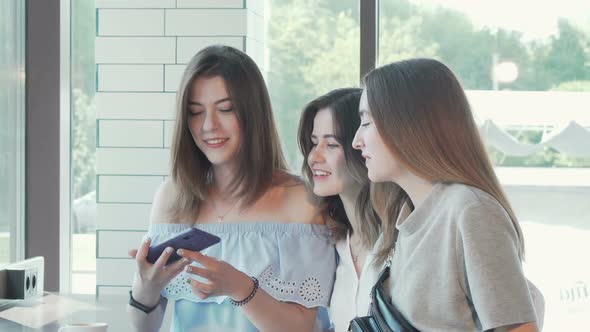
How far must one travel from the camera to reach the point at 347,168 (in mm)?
2096

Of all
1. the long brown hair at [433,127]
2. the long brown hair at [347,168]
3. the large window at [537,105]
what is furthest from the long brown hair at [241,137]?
the large window at [537,105]

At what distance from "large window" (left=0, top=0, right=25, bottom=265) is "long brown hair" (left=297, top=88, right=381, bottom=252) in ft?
5.77

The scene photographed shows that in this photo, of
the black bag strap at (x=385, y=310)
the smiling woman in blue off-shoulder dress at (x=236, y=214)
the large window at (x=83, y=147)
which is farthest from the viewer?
the large window at (x=83, y=147)

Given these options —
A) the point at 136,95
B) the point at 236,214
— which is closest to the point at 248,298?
the point at 236,214

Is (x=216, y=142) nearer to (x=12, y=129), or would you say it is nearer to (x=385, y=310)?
(x=385, y=310)

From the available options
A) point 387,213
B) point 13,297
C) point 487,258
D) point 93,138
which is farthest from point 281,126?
point 487,258

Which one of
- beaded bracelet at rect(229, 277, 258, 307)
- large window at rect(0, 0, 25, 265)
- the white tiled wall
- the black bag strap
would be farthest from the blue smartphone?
large window at rect(0, 0, 25, 265)

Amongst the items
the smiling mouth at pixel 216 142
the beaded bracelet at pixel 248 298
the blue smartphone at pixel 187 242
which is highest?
the smiling mouth at pixel 216 142

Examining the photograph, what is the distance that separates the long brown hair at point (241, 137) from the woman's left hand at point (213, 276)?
35 centimetres

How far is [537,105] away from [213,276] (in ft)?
6.85

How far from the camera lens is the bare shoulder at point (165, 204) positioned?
229cm

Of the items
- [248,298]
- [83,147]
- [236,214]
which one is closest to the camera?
[248,298]

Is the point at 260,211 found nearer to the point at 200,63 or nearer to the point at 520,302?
the point at 200,63

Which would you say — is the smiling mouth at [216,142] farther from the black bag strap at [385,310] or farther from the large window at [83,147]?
the large window at [83,147]
